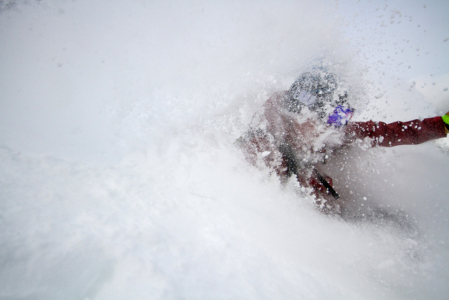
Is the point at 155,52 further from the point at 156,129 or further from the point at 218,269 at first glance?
the point at 218,269

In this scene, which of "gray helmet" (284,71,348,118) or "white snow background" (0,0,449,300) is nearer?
"white snow background" (0,0,449,300)

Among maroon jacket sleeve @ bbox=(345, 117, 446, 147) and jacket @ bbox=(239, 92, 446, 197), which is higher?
maroon jacket sleeve @ bbox=(345, 117, 446, 147)

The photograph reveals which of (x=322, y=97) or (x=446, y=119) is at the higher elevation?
(x=446, y=119)

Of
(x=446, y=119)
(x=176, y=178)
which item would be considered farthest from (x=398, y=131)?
(x=176, y=178)

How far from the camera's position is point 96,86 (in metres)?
3.47

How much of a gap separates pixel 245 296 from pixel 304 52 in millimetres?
3301

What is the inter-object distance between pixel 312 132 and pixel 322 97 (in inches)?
19.1

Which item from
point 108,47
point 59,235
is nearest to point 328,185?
point 59,235

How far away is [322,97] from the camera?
2.11m

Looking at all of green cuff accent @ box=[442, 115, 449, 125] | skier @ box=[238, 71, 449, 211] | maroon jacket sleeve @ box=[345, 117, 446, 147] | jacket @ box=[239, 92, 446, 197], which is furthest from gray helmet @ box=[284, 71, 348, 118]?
green cuff accent @ box=[442, 115, 449, 125]

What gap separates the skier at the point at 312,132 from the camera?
2.01 metres

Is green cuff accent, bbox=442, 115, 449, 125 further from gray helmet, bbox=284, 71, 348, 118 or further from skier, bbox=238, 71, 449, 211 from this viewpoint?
gray helmet, bbox=284, 71, 348, 118

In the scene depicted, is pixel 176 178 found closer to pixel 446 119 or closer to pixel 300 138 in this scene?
pixel 300 138

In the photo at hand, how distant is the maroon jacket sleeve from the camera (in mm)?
1828
